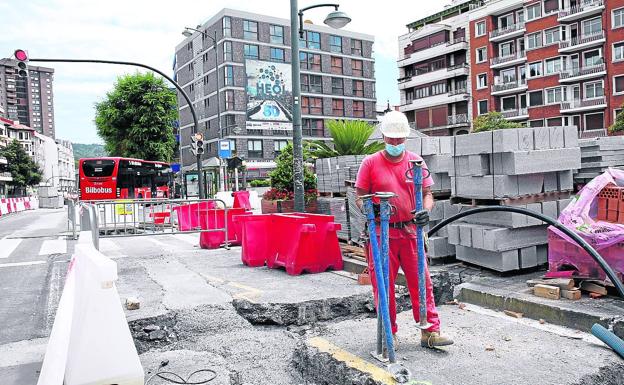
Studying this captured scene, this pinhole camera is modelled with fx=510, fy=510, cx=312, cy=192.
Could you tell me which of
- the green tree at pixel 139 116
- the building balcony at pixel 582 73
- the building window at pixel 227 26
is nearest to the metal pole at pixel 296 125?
the green tree at pixel 139 116

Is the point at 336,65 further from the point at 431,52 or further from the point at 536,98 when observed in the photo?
the point at 536,98

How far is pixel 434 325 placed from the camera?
4230 mm

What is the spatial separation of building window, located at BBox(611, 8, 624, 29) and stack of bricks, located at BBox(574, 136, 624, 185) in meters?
45.5

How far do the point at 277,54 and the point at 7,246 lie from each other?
55654mm

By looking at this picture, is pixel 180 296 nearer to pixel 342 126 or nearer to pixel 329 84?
pixel 342 126

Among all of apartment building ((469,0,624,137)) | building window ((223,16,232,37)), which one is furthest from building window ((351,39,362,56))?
building window ((223,16,232,37))

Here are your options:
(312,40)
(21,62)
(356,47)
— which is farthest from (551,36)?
(21,62)

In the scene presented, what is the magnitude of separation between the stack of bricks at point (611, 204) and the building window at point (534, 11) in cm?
5248

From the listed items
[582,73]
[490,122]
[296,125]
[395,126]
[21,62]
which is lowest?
[395,126]

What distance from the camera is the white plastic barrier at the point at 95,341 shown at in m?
3.39

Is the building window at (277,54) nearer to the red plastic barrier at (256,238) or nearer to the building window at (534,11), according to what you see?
the building window at (534,11)

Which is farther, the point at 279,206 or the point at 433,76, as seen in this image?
the point at 433,76

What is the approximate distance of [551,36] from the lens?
50531 mm

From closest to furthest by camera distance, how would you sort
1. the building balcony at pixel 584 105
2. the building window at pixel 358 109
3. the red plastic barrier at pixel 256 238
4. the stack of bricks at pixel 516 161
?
the stack of bricks at pixel 516 161
the red plastic barrier at pixel 256 238
the building balcony at pixel 584 105
the building window at pixel 358 109
